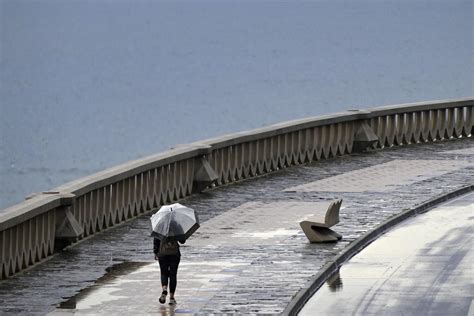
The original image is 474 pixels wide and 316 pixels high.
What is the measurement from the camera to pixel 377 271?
95.2ft

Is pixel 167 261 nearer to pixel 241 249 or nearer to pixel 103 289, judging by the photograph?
pixel 103 289

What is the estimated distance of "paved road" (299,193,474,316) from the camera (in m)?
26.1

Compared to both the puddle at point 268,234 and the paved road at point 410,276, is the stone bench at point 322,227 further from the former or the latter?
the puddle at point 268,234

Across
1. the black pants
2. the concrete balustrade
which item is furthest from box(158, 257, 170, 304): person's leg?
the concrete balustrade

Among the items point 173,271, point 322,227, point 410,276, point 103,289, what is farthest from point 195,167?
point 173,271

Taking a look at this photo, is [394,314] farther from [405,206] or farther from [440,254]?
[405,206]

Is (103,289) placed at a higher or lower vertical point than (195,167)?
lower

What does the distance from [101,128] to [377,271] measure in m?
143

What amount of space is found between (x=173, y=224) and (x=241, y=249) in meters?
5.69

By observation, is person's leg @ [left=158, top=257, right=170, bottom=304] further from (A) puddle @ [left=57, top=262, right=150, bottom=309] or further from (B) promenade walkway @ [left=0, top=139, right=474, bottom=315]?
(A) puddle @ [left=57, top=262, right=150, bottom=309]

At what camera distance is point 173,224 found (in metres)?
25.6

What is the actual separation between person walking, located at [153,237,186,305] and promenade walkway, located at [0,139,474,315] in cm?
25

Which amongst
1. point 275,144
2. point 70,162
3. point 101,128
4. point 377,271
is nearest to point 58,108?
point 101,128

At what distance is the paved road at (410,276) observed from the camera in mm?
26125
